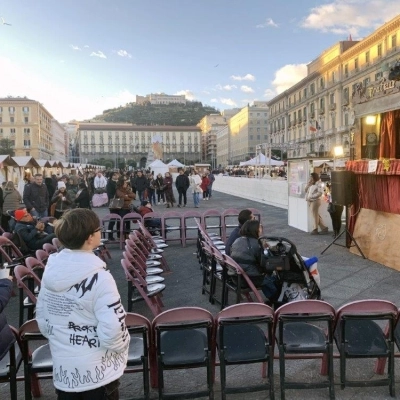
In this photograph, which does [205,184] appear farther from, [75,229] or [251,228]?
[75,229]

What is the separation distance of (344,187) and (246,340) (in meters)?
5.59

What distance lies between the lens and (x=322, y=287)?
19.4ft

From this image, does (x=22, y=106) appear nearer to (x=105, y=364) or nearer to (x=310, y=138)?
(x=310, y=138)

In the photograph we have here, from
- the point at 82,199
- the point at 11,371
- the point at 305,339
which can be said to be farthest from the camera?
the point at 82,199

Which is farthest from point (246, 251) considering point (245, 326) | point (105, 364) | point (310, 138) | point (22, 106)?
point (22, 106)

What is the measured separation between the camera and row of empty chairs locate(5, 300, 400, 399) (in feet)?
9.39

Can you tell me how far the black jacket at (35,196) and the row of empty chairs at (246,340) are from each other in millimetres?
7501

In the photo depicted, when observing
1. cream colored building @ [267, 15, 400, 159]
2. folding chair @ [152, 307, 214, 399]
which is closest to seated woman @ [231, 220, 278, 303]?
folding chair @ [152, 307, 214, 399]

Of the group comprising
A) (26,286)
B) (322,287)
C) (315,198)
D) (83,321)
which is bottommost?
(322,287)

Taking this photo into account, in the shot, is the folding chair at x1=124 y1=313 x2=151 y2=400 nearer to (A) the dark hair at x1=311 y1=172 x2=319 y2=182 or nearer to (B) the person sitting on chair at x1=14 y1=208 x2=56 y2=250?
(B) the person sitting on chair at x1=14 y1=208 x2=56 y2=250

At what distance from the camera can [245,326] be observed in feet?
10.4

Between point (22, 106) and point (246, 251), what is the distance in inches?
4669

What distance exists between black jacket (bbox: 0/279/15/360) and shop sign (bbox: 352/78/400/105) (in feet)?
23.0

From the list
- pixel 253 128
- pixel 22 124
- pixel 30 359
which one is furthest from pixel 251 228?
pixel 22 124
